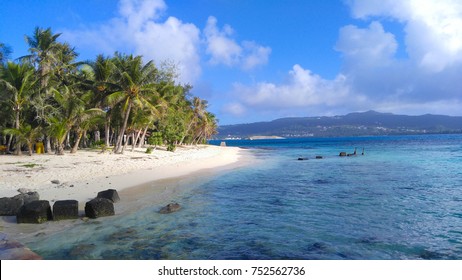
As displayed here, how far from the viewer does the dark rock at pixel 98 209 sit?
33.7 feet

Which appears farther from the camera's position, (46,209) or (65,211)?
(65,211)

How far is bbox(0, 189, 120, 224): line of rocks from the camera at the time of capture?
9641mm

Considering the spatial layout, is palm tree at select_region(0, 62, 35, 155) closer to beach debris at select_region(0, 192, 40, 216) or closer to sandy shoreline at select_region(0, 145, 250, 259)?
sandy shoreline at select_region(0, 145, 250, 259)

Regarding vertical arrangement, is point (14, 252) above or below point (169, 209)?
above

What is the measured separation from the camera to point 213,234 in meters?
8.88

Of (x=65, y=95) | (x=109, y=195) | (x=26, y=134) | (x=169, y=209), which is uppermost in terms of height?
(x=65, y=95)

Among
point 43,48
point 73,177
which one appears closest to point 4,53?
point 43,48

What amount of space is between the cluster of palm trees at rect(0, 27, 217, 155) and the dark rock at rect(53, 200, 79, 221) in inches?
719

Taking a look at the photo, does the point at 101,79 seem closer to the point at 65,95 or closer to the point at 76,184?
the point at 65,95

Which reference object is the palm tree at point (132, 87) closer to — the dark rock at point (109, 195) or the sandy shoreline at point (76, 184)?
the sandy shoreline at point (76, 184)

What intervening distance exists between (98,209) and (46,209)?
1505mm

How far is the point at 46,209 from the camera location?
32.1ft

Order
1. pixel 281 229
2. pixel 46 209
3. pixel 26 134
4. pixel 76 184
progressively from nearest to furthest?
1. pixel 281 229
2. pixel 46 209
3. pixel 76 184
4. pixel 26 134

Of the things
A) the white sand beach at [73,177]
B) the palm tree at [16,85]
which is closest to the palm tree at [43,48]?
the palm tree at [16,85]
